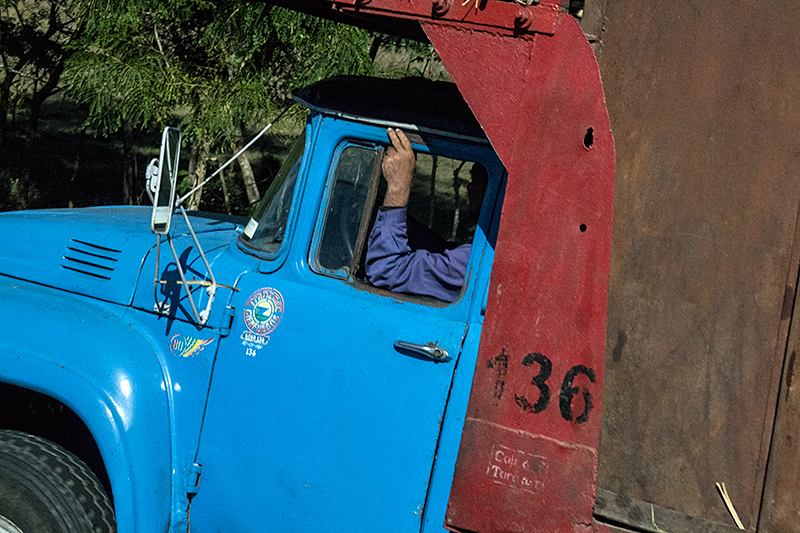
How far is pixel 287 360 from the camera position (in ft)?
8.36

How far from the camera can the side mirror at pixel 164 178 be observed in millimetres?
2490

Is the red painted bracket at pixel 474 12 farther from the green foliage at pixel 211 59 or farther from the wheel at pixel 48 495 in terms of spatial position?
the green foliage at pixel 211 59

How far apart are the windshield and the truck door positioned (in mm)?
15

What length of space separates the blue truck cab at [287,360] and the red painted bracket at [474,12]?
0.32 metres

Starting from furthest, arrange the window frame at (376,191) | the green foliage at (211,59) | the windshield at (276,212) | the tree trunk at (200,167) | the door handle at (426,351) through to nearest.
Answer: the tree trunk at (200,167), the green foliage at (211,59), the windshield at (276,212), the window frame at (376,191), the door handle at (426,351)

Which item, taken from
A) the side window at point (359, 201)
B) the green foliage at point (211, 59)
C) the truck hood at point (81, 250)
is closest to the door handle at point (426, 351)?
the side window at point (359, 201)

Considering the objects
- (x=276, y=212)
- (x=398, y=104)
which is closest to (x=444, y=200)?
(x=398, y=104)

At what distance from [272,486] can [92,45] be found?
16.4 ft

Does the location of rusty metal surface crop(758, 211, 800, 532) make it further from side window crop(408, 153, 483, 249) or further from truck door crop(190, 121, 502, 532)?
side window crop(408, 153, 483, 249)

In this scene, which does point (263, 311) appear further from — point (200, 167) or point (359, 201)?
point (200, 167)

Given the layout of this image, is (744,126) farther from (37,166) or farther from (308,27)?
(37,166)

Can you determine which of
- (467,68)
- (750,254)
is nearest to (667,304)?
(750,254)

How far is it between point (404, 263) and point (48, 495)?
1569 mm

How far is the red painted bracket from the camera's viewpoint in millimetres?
2156
